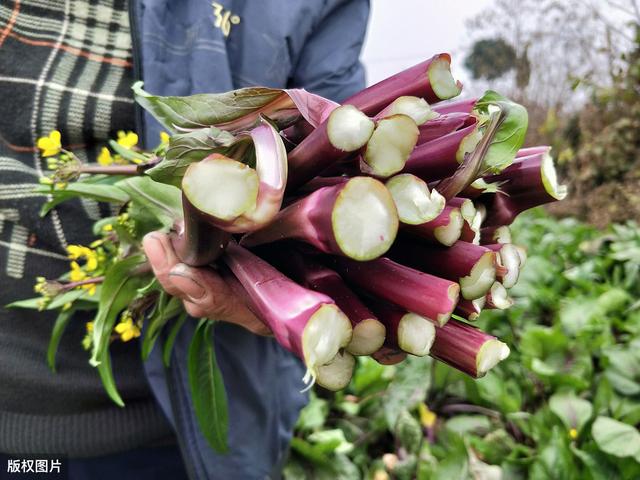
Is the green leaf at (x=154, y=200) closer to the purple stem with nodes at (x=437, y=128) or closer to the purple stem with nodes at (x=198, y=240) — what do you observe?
the purple stem with nodes at (x=198, y=240)

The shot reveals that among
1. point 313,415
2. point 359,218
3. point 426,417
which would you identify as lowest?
point 313,415

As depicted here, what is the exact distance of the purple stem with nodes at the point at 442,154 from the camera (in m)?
0.44

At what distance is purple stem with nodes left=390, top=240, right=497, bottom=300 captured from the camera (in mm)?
433

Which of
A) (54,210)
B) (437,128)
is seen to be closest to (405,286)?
(437,128)

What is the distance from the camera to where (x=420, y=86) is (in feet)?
1.50

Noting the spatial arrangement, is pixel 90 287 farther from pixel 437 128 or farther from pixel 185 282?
pixel 437 128

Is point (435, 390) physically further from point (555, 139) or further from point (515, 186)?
point (555, 139)

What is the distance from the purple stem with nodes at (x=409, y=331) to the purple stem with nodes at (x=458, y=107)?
7.1 inches

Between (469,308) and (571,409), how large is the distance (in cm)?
96

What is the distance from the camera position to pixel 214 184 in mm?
373

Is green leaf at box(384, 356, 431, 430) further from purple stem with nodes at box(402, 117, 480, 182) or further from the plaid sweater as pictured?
purple stem with nodes at box(402, 117, 480, 182)

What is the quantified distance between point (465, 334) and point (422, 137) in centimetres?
16

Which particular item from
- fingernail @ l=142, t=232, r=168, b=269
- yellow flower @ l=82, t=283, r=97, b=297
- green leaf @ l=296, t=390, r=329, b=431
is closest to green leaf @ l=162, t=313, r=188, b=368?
yellow flower @ l=82, t=283, r=97, b=297

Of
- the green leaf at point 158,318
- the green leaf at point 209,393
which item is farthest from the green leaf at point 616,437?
the green leaf at point 158,318
